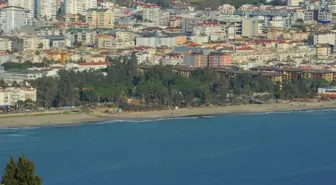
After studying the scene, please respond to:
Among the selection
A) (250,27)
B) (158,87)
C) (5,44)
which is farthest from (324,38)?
(158,87)

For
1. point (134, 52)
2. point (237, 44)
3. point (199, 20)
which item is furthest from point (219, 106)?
point (199, 20)

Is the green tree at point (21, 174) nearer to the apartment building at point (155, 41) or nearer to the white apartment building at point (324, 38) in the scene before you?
the apartment building at point (155, 41)

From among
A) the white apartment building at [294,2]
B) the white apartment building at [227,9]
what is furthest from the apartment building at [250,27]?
the white apartment building at [294,2]

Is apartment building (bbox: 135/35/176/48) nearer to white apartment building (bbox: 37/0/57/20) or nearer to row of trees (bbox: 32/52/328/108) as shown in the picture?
row of trees (bbox: 32/52/328/108)

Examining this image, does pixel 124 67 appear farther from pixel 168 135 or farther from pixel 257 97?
pixel 168 135

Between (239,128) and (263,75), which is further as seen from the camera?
(263,75)

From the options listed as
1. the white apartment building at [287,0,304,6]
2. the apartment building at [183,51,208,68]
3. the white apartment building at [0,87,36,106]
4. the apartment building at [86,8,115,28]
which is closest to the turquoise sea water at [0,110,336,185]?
the white apartment building at [0,87,36,106]

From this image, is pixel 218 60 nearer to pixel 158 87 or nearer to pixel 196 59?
pixel 196 59
